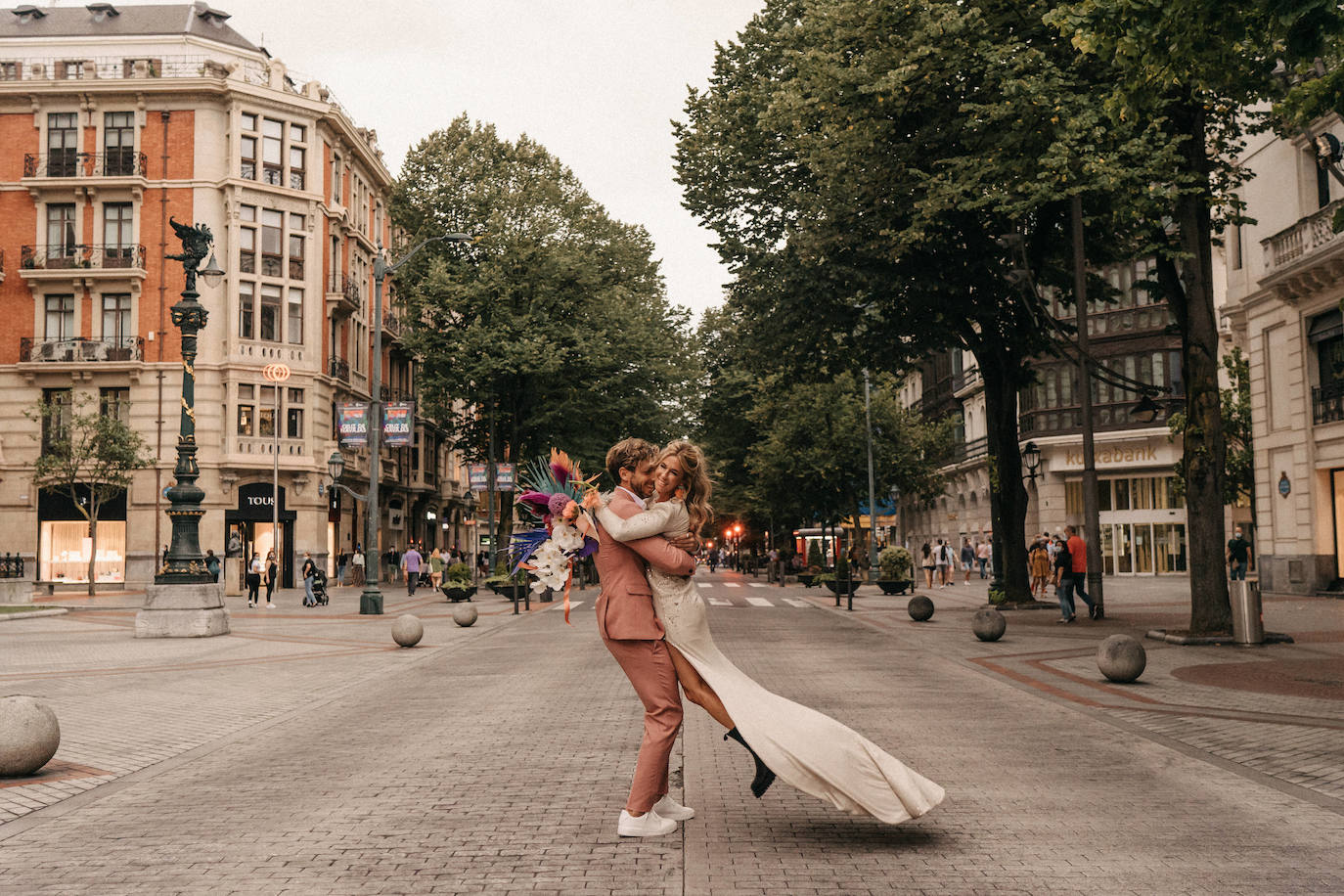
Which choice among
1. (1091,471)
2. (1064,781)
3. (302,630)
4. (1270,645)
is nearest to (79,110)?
(302,630)

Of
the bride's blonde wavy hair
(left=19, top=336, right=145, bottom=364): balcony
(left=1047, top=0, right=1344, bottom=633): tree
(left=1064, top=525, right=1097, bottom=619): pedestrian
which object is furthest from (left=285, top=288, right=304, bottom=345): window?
the bride's blonde wavy hair

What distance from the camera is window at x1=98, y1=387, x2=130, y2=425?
45219mm

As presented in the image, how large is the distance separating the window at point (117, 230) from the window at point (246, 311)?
15.1 feet

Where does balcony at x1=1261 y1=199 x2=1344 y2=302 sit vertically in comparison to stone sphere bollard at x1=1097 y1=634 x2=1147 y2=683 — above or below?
above

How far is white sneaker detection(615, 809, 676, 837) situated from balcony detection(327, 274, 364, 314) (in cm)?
4701

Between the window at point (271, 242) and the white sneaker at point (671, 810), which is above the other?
the window at point (271, 242)

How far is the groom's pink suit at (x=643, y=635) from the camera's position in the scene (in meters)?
5.97

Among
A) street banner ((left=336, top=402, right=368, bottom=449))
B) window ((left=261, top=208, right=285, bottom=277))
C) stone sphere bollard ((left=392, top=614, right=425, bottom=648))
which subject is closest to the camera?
stone sphere bollard ((left=392, top=614, right=425, bottom=648))

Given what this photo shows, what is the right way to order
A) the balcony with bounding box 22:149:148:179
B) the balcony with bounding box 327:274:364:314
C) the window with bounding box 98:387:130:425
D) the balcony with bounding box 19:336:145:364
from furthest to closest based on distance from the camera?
the balcony with bounding box 327:274:364:314, the balcony with bounding box 22:149:148:179, the balcony with bounding box 19:336:145:364, the window with bounding box 98:387:130:425

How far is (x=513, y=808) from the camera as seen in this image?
696 cm

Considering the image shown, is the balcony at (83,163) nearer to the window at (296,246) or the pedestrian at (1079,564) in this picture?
the window at (296,246)

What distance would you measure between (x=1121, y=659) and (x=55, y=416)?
42647 mm

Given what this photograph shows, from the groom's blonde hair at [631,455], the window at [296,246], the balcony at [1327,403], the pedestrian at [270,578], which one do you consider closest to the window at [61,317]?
the window at [296,246]

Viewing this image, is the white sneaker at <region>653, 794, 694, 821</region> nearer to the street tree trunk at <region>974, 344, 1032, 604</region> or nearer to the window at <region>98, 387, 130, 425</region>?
the street tree trunk at <region>974, 344, 1032, 604</region>
